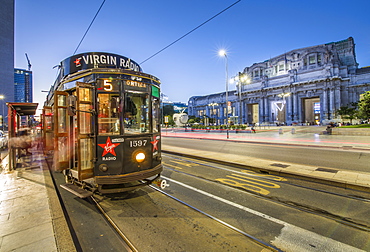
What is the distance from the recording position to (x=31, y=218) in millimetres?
4246

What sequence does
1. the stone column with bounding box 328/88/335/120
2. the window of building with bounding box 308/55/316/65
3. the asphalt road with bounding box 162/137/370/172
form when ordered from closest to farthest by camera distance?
the asphalt road with bounding box 162/137/370/172, the stone column with bounding box 328/88/335/120, the window of building with bounding box 308/55/316/65

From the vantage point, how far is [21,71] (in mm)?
140500

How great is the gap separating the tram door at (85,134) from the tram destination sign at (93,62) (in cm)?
185

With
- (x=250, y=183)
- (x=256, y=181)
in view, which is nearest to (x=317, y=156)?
(x=256, y=181)

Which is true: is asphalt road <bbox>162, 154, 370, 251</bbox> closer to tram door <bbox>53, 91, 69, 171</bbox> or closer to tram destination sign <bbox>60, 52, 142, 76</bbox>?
tram door <bbox>53, 91, 69, 171</bbox>

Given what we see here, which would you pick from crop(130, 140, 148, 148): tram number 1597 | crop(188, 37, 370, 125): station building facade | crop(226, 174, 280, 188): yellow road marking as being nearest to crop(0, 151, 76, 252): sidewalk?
crop(130, 140, 148, 148): tram number 1597

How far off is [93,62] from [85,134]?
2776 millimetres

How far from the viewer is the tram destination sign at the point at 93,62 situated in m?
6.21

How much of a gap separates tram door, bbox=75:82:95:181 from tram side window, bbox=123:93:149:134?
2.73 ft

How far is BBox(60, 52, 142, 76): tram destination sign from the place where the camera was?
6.21 meters

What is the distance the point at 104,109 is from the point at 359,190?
771 cm

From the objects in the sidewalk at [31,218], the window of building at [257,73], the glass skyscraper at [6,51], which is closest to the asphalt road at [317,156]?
the sidewalk at [31,218]

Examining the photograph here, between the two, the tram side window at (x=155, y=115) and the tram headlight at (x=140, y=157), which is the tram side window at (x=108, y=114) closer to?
the tram headlight at (x=140, y=157)

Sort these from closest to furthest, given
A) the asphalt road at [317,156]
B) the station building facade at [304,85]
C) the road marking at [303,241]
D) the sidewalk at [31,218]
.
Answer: the road marking at [303,241] → the sidewalk at [31,218] → the asphalt road at [317,156] → the station building facade at [304,85]
